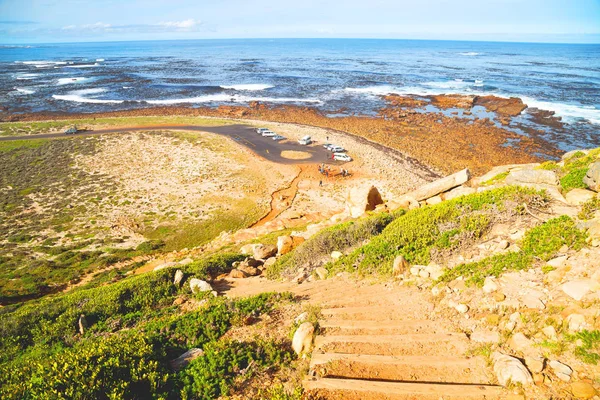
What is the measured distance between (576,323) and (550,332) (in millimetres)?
504

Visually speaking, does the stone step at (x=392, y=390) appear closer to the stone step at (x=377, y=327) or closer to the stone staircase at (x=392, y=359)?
the stone staircase at (x=392, y=359)

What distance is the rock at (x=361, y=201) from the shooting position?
19688 millimetres

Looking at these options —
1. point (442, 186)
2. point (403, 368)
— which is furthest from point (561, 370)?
point (442, 186)

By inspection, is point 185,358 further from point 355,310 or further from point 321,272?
point 321,272

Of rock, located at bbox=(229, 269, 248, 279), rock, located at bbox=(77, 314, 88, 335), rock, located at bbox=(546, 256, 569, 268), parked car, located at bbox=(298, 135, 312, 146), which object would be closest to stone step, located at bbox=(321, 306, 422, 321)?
rock, located at bbox=(546, 256, 569, 268)

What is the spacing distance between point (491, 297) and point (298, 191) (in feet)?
76.9

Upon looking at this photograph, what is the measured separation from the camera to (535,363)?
5.89 metres

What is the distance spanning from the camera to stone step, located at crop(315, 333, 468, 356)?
7.07 metres

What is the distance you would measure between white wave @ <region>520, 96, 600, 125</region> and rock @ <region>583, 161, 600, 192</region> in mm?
54250

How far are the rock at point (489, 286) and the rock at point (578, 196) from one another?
5425 mm

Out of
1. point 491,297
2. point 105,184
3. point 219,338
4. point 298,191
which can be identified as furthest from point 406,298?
point 105,184

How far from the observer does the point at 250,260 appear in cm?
1427

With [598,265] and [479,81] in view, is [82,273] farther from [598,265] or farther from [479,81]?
[479,81]

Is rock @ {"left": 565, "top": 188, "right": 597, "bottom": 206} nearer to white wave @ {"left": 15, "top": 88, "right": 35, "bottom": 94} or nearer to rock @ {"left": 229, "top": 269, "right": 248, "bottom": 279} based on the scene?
rock @ {"left": 229, "top": 269, "right": 248, "bottom": 279}
